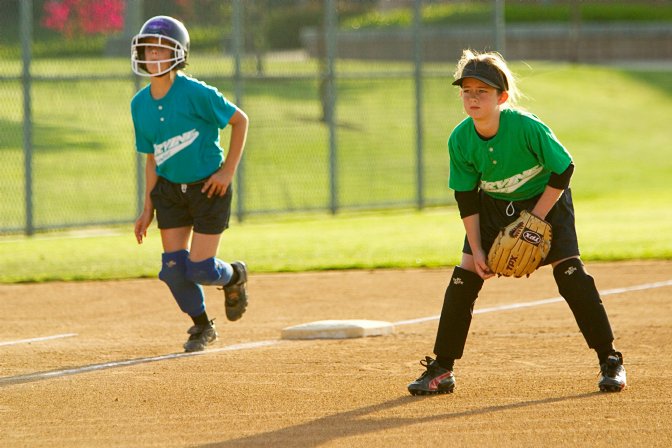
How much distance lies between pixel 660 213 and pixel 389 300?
8165mm

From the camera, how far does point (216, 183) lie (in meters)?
7.00

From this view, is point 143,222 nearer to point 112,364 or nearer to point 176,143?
point 176,143

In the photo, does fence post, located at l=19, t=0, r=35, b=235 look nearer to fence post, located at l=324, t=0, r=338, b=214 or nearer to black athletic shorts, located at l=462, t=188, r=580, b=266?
fence post, located at l=324, t=0, r=338, b=214

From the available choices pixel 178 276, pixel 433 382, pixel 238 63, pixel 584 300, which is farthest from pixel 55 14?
pixel 584 300

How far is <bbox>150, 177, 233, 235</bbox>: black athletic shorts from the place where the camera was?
706 cm

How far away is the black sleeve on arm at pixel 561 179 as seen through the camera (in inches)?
229

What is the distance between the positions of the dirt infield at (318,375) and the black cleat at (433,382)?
0.21 ft

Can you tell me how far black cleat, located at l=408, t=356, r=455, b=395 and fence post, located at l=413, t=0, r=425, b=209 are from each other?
477 inches

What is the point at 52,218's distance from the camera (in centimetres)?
1559

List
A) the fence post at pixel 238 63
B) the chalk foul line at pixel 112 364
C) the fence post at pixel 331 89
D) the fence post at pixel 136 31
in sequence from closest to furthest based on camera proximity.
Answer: the chalk foul line at pixel 112 364
the fence post at pixel 136 31
the fence post at pixel 238 63
the fence post at pixel 331 89

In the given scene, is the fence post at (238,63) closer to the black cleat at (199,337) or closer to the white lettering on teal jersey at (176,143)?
the black cleat at (199,337)

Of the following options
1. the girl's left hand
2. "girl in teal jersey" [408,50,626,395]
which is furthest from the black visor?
the girl's left hand

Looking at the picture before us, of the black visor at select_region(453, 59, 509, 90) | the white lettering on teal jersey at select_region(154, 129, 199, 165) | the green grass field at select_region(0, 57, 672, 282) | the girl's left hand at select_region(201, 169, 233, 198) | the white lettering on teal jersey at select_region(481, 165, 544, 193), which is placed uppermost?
the black visor at select_region(453, 59, 509, 90)

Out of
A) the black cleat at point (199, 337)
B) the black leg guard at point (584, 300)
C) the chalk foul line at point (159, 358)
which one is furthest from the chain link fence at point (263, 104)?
the black leg guard at point (584, 300)
